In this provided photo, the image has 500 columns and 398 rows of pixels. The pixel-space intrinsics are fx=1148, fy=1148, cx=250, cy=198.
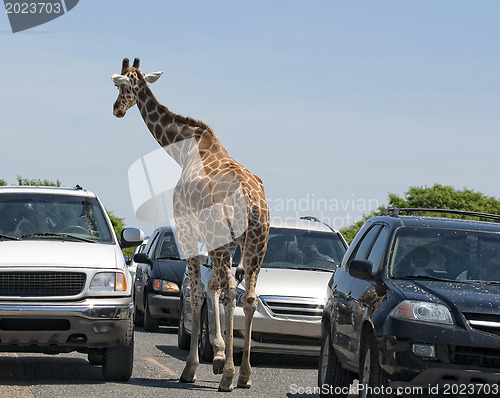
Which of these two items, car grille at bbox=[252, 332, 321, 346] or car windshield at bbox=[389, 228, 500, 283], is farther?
car grille at bbox=[252, 332, 321, 346]

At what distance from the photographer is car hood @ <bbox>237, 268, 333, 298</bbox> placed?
48.3 ft

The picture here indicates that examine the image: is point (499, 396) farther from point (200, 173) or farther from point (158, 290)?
point (158, 290)

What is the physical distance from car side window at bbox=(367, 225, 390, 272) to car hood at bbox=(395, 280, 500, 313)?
0.60 m

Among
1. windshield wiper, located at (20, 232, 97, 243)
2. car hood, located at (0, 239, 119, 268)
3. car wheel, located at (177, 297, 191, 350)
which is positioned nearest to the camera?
car hood, located at (0, 239, 119, 268)

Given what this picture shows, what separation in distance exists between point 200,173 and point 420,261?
3967 millimetres

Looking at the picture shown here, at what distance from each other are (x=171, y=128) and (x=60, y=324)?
402cm

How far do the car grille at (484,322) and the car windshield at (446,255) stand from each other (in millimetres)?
1025

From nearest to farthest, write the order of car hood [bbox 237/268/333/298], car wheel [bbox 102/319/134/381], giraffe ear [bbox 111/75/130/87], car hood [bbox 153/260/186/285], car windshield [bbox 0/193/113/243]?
1. car wheel [bbox 102/319/134/381]
2. car windshield [bbox 0/193/113/243]
3. car hood [bbox 237/268/333/298]
4. giraffe ear [bbox 111/75/130/87]
5. car hood [bbox 153/260/186/285]

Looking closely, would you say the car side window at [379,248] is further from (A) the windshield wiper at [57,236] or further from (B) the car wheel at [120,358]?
(A) the windshield wiper at [57,236]

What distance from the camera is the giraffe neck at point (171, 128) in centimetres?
1434

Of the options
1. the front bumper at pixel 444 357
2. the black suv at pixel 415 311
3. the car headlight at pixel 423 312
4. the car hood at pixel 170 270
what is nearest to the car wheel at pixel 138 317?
the car hood at pixel 170 270

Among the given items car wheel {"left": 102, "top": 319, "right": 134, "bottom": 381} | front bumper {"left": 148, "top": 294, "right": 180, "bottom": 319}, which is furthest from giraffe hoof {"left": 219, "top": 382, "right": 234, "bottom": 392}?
front bumper {"left": 148, "top": 294, "right": 180, "bottom": 319}

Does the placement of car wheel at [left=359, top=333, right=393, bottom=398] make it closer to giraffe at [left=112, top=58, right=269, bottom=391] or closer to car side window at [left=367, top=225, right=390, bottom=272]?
car side window at [left=367, top=225, right=390, bottom=272]

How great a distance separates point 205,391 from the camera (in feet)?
39.1
